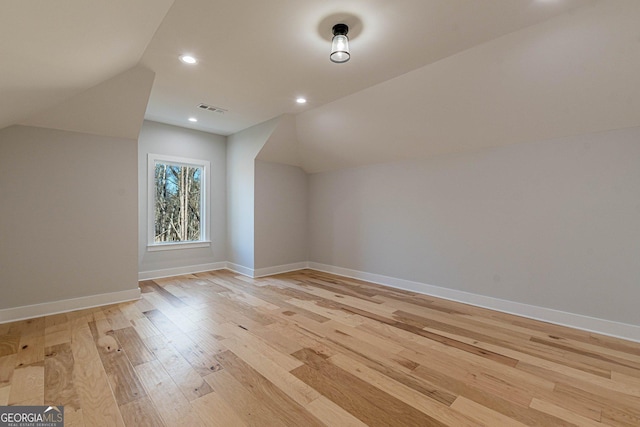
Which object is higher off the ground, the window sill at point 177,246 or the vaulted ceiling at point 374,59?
the vaulted ceiling at point 374,59

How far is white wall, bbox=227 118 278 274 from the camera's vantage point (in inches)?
186

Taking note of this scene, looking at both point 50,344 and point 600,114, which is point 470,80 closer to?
point 600,114

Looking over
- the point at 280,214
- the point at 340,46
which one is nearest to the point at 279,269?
the point at 280,214

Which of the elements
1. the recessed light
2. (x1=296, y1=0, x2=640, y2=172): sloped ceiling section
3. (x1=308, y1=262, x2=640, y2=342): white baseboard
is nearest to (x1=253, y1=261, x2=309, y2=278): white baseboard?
(x1=308, y1=262, x2=640, y2=342): white baseboard

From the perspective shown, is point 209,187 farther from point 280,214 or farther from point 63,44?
point 63,44

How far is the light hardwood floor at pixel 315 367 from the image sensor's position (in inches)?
62.1

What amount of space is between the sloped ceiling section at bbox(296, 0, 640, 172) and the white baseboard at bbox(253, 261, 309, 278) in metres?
2.73

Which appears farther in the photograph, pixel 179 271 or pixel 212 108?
pixel 179 271

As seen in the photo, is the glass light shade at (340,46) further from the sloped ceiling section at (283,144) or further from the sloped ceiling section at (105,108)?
the sloped ceiling section at (283,144)

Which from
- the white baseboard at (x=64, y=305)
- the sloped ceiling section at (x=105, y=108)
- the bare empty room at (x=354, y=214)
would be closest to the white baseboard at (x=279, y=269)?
the bare empty room at (x=354, y=214)

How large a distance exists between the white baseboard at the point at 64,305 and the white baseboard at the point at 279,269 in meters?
1.79

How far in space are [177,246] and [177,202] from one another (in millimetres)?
795

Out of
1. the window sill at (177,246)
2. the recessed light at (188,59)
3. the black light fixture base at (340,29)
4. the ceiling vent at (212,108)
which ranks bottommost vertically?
the window sill at (177,246)

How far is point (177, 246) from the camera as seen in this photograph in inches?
192
